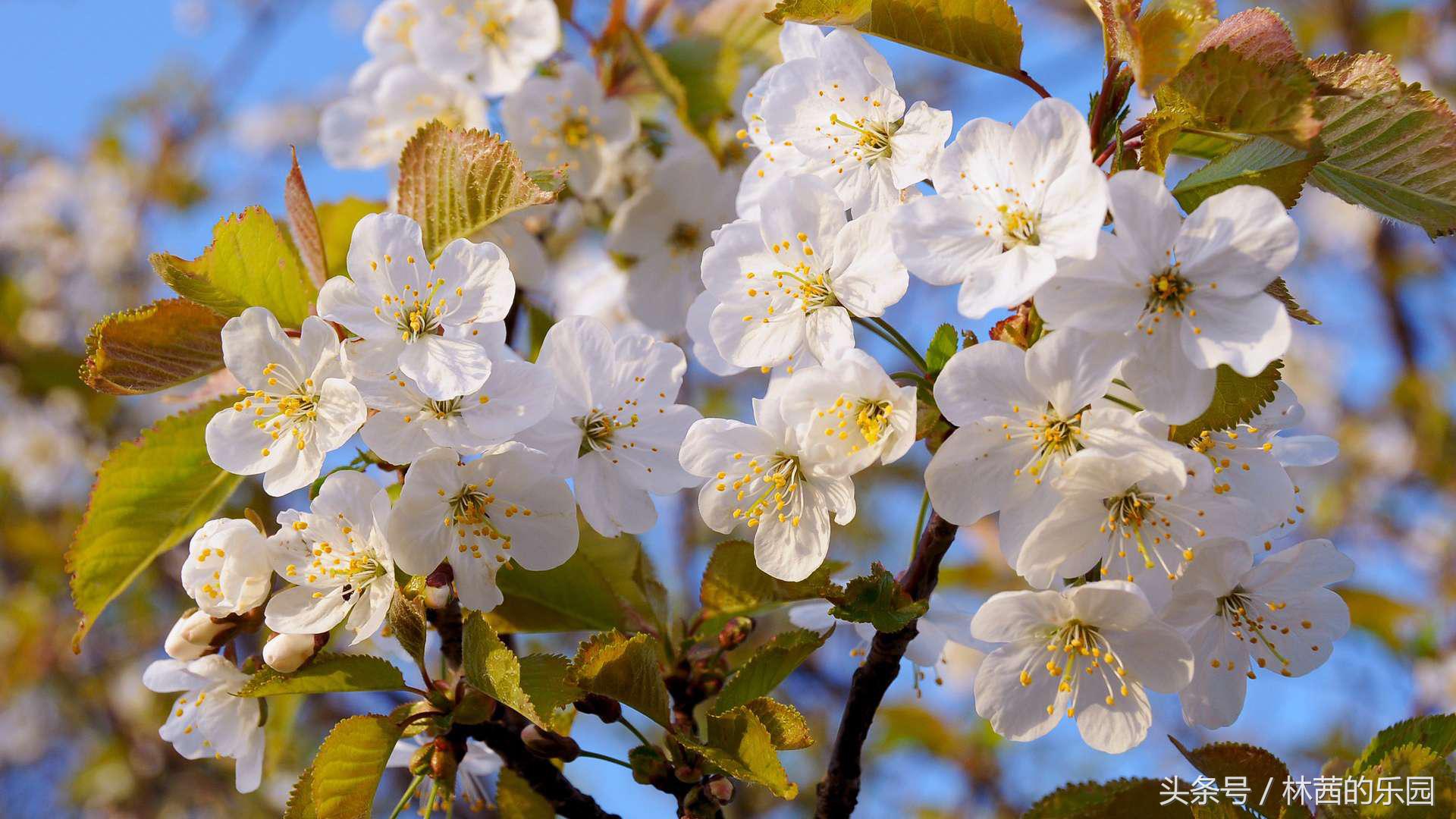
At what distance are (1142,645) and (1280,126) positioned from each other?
0.61 metres

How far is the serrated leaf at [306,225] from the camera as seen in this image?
1.63 metres

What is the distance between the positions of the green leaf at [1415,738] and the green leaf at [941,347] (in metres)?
0.72

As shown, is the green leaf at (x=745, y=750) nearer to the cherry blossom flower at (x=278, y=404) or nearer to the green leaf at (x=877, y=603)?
the green leaf at (x=877, y=603)

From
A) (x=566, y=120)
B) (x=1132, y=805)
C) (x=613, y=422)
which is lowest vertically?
(x=1132, y=805)

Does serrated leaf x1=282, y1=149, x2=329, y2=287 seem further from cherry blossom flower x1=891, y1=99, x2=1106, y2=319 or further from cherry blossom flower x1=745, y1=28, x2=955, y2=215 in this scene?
cherry blossom flower x1=891, y1=99, x2=1106, y2=319

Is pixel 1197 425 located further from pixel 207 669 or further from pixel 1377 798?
pixel 207 669

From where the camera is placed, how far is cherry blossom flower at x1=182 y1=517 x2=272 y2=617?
145 centimetres

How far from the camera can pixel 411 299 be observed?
1450mm

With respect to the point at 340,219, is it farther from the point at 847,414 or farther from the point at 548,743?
the point at 847,414

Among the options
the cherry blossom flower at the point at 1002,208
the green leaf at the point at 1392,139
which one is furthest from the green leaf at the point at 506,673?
the green leaf at the point at 1392,139

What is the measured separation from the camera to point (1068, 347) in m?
1.22

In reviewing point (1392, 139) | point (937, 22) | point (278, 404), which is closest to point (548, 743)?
point (278, 404)

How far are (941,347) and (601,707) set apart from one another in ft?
2.14

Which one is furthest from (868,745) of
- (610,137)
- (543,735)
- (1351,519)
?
(543,735)
